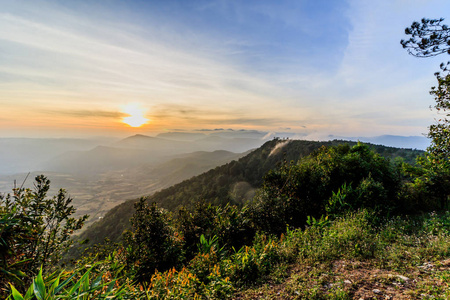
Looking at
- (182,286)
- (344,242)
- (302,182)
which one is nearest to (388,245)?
(344,242)

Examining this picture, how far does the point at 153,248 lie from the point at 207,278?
2872 millimetres

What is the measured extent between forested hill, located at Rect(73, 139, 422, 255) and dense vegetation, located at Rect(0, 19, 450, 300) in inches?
1087

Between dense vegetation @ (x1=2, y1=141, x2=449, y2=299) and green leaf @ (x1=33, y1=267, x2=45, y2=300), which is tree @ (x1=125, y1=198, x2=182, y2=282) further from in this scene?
green leaf @ (x1=33, y1=267, x2=45, y2=300)

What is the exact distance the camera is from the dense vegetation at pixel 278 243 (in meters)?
3.19

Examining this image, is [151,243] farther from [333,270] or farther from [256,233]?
[333,270]

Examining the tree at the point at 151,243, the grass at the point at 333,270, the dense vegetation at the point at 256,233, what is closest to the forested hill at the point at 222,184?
the dense vegetation at the point at 256,233

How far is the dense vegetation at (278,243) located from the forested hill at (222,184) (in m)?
27.6

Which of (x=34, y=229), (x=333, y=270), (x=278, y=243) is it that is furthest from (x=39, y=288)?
(x=278, y=243)

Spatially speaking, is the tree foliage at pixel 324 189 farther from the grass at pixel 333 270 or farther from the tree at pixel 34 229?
the tree at pixel 34 229

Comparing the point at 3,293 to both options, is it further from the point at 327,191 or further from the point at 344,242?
the point at 327,191

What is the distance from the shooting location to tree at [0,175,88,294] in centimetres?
320

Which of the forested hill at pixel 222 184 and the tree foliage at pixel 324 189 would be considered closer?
the tree foliage at pixel 324 189

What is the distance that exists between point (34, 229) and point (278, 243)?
5.80m

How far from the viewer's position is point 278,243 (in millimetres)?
5383
